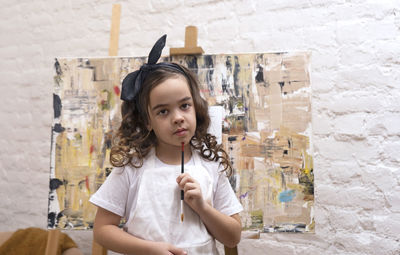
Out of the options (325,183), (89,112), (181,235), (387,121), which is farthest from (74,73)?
(387,121)

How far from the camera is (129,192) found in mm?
1045

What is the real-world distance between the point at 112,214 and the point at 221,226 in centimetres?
31

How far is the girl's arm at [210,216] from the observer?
96 cm

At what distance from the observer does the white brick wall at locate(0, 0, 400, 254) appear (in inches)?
60.5

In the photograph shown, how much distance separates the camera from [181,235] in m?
0.99

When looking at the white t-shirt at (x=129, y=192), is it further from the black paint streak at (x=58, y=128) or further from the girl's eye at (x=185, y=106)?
the black paint streak at (x=58, y=128)

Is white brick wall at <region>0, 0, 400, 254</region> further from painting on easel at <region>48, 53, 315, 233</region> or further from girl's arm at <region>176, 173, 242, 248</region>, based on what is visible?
girl's arm at <region>176, 173, 242, 248</region>

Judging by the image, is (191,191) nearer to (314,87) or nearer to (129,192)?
(129,192)

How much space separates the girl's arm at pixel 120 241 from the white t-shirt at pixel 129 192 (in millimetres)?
33

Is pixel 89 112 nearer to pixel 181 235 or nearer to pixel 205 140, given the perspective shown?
pixel 205 140

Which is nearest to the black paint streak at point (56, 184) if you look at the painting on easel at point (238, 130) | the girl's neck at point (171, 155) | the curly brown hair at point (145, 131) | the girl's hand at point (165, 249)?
the painting on easel at point (238, 130)

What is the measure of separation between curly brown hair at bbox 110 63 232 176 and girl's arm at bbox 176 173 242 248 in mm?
152

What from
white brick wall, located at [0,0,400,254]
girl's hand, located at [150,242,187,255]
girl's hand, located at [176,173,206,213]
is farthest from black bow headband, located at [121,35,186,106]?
white brick wall, located at [0,0,400,254]

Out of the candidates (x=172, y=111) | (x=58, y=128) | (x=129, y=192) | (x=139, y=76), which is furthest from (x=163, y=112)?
(x=58, y=128)
